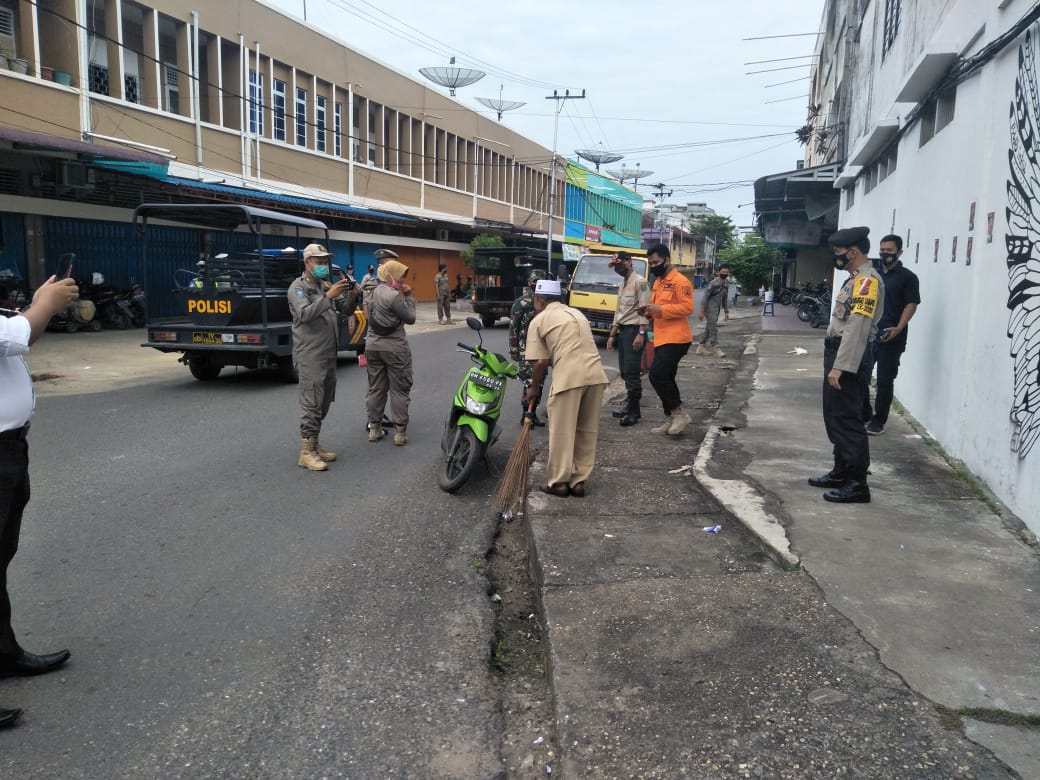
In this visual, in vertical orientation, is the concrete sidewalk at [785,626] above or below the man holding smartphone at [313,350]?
below

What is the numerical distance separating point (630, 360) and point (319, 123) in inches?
880

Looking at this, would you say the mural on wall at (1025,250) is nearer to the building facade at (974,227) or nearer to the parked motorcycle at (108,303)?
the building facade at (974,227)

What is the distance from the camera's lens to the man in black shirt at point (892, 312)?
6961 mm

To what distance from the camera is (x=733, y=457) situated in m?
6.67

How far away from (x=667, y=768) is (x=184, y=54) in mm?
22932

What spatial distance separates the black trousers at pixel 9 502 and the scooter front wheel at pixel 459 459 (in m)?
3.25

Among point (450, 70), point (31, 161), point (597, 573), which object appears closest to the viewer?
→ point (597, 573)

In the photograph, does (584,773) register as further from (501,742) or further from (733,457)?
(733,457)

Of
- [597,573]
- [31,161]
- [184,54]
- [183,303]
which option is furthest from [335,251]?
[597,573]

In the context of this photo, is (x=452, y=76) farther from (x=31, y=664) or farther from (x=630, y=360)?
(x=31, y=664)

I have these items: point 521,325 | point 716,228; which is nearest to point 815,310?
point 521,325

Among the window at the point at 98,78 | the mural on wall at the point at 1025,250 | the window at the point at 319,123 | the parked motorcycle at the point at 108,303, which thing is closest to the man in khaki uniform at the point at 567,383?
the mural on wall at the point at 1025,250

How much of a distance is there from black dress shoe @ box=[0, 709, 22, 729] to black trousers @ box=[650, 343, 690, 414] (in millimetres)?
5620

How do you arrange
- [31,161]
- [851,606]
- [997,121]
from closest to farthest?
[851,606] → [997,121] → [31,161]
